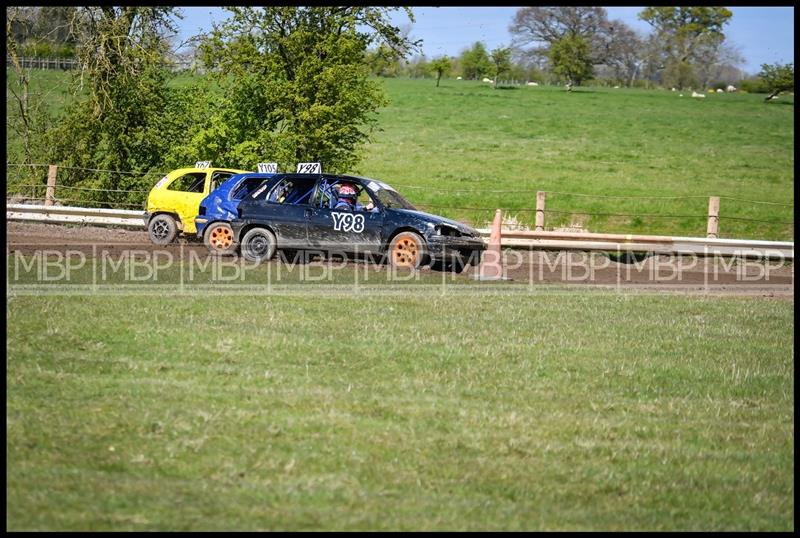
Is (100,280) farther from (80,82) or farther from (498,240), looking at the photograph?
(80,82)

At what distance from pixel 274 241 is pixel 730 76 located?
114814 mm

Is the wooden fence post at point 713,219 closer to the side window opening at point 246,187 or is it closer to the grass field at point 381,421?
the side window opening at point 246,187

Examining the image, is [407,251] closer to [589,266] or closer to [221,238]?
[221,238]

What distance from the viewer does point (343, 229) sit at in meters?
17.0

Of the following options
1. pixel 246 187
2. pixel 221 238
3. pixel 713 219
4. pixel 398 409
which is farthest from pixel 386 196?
pixel 398 409

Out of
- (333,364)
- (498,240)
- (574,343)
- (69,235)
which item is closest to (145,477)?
(333,364)

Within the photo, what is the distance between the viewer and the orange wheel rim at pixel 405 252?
1666 centimetres

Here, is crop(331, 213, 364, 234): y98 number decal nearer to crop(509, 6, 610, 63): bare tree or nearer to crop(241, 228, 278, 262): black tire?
crop(241, 228, 278, 262): black tire

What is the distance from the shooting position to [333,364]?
8984mm

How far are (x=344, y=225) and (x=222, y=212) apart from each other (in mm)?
2236

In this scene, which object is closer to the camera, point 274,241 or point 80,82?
point 274,241

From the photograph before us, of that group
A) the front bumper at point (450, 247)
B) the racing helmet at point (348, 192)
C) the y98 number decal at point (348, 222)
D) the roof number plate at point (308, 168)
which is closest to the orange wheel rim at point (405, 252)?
the front bumper at point (450, 247)

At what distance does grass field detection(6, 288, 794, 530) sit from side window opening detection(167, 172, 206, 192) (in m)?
8.23

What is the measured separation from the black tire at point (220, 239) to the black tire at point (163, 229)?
166cm
